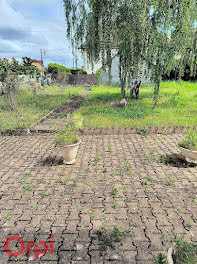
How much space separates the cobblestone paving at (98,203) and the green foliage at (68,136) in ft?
2.01

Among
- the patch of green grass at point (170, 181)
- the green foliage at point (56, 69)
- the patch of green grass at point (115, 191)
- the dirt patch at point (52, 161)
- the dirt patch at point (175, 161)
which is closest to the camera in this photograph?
the patch of green grass at point (115, 191)

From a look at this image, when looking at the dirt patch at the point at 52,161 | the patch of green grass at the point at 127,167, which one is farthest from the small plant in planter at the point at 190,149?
the dirt patch at the point at 52,161

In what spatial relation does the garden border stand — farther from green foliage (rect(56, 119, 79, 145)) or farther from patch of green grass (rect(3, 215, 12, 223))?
patch of green grass (rect(3, 215, 12, 223))

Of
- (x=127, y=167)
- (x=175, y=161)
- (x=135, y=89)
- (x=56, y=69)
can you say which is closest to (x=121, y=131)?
(x=175, y=161)

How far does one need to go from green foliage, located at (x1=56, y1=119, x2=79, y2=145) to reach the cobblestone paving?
0.61m

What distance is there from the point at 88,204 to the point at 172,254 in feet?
5.90

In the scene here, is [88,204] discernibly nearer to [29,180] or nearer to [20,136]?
[29,180]

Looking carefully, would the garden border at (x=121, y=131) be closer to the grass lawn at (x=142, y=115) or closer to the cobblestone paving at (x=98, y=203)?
the grass lawn at (x=142, y=115)

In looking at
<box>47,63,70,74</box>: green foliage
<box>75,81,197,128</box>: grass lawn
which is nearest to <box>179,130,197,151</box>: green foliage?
<box>75,81,197,128</box>: grass lawn

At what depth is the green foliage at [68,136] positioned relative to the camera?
5242 millimetres

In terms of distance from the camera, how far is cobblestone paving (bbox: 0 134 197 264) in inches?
107

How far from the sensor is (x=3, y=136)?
7.88 metres

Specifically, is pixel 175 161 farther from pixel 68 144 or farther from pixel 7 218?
pixel 7 218

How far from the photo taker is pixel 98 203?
3.67 metres
